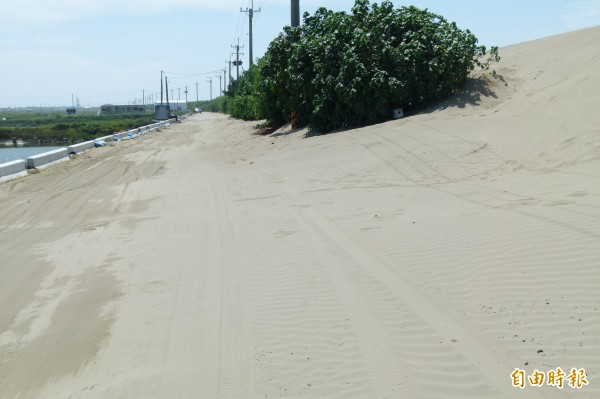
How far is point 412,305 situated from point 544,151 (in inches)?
361

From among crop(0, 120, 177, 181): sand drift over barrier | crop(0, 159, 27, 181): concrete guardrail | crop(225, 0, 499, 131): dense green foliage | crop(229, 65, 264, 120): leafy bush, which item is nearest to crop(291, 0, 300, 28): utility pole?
crop(225, 0, 499, 131): dense green foliage

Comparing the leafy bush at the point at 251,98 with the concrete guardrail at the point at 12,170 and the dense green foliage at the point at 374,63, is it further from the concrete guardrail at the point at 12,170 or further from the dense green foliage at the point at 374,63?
the concrete guardrail at the point at 12,170

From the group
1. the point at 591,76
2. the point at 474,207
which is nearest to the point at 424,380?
the point at 474,207

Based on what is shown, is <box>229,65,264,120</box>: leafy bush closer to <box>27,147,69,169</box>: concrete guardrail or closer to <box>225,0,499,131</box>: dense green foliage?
<box>225,0,499,131</box>: dense green foliage

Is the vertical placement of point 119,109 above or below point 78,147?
above

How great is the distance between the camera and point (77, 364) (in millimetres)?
5734

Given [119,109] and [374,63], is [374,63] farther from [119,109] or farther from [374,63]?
[119,109]

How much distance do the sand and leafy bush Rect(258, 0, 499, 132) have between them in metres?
5.53

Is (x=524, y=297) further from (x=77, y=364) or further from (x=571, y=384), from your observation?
(x=77, y=364)

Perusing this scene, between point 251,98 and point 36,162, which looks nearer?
point 36,162

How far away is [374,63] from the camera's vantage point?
2278 centimetres

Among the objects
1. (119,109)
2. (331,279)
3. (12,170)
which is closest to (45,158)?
(12,170)

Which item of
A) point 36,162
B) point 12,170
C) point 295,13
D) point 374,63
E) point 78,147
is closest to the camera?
point 12,170

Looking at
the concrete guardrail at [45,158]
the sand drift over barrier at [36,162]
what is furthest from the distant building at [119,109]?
the concrete guardrail at [45,158]
